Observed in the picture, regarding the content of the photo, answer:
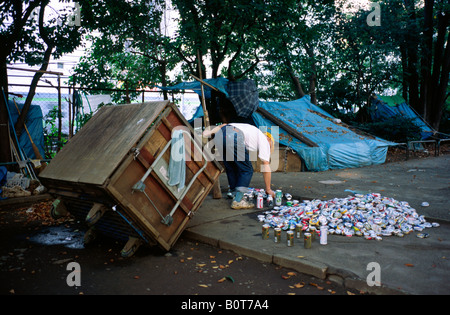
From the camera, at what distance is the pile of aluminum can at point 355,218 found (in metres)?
4.54

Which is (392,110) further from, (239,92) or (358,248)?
(358,248)

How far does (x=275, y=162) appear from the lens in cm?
1008

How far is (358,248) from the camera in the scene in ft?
13.2

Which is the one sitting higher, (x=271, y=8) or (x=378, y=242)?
(x=271, y=8)

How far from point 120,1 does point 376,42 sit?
11.3 metres

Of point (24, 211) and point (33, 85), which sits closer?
point (24, 211)

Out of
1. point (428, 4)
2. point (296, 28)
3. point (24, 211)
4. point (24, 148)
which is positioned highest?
point (428, 4)

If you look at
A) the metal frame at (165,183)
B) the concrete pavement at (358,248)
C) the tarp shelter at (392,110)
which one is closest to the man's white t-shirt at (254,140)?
the concrete pavement at (358,248)

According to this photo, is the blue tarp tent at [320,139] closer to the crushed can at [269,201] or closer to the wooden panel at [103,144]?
the crushed can at [269,201]

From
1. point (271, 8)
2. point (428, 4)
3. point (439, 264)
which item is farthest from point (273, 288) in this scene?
point (428, 4)

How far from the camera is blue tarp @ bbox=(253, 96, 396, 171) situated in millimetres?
10297

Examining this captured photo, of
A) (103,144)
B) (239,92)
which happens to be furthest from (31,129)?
(103,144)

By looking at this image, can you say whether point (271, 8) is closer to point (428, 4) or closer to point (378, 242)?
point (378, 242)

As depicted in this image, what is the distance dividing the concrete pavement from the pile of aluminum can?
134mm
